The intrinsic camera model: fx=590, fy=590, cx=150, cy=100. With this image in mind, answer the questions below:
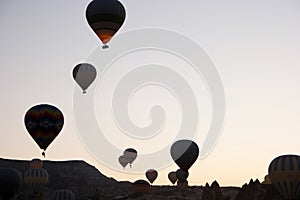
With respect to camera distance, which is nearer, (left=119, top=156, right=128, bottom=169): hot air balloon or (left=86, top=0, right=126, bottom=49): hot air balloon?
(left=86, top=0, right=126, bottom=49): hot air balloon

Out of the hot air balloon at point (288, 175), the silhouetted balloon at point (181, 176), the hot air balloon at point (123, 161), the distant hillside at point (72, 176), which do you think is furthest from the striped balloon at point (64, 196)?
the distant hillside at point (72, 176)

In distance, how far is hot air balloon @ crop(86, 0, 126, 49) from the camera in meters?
48.9

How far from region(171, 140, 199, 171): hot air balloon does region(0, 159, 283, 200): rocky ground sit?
6.49m

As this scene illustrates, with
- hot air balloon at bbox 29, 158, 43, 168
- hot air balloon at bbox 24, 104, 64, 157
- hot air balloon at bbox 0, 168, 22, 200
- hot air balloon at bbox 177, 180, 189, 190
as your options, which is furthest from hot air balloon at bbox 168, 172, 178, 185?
hot air balloon at bbox 0, 168, 22, 200

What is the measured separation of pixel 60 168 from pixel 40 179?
3666 inches

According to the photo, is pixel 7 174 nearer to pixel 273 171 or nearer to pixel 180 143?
pixel 180 143

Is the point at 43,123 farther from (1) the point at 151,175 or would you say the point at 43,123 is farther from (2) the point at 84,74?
(1) the point at 151,175

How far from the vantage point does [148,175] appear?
312 ft

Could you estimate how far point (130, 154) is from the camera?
96125 mm

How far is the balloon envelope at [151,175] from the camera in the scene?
94312 mm

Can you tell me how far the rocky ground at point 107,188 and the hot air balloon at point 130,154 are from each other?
5581mm

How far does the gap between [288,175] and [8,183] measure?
26792 millimetres

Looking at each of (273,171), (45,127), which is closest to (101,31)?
(45,127)

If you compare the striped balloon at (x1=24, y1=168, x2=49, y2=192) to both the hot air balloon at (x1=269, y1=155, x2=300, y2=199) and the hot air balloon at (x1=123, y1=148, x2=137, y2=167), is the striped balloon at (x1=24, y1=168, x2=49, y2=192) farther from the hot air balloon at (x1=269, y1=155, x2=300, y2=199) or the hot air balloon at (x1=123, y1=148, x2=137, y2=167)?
the hot air balloon at (x1=269, y1=155, x2=300, y2=199)
